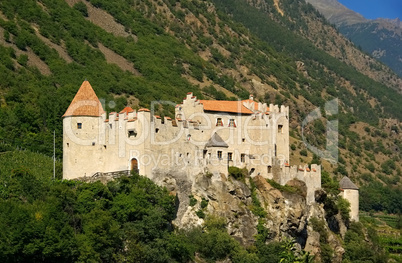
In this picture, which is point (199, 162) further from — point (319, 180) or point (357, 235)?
point (357, 235)

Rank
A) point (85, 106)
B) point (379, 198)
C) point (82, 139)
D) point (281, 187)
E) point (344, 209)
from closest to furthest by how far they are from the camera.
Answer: point (82, 139), point (85, 106), point (281, 187), point (344, 209), point (379, 198)

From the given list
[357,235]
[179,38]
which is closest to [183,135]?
[357,235]

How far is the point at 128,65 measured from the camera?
164m

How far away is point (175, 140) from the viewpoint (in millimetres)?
73312

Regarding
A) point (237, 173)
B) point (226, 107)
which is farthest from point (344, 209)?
point (226, 107)

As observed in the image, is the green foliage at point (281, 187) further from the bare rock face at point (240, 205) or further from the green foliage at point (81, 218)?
the green foliage at point (81, 218)

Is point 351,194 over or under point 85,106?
under

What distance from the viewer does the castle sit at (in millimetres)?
71625

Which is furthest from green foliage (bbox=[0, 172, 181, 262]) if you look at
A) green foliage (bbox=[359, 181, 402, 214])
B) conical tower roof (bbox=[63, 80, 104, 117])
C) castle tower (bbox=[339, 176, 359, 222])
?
green foliage (bbox=[359, 181, 402, 214])

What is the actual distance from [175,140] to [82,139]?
910 centimetres

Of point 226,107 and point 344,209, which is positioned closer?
point 226,107

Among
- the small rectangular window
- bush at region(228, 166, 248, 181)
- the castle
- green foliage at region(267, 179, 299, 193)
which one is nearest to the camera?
the castle

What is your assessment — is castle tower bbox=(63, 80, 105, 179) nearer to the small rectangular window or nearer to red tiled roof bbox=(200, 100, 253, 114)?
red tiled roof bbox=(200, 100, 253, 114)

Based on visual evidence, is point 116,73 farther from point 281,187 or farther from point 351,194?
point 281,187
